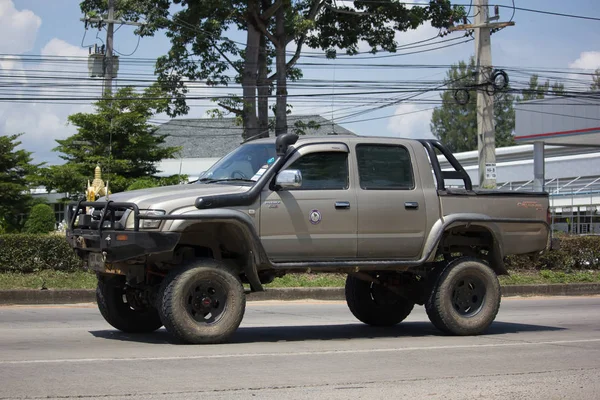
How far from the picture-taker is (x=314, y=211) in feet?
29.2

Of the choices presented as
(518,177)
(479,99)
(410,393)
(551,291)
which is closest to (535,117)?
(479,99)

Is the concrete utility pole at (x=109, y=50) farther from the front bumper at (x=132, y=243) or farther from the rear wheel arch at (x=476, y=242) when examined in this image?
the front bumper at (x=132, y=243)

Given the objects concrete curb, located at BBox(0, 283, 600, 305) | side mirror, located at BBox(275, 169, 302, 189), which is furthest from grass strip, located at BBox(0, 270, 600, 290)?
side mirror, located at BBox(275, 169, 302, 189)

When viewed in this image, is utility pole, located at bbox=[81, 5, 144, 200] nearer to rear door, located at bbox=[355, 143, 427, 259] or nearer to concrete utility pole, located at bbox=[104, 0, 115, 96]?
concrete utility pole, located at bbox=[104, 0, 115, 96]

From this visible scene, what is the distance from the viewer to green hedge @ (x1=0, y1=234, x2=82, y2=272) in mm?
16406

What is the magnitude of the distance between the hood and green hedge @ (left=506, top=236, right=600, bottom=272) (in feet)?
41.5

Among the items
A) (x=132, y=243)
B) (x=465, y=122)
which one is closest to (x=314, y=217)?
(x=132, y=243)

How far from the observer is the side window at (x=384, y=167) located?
9.35 meters

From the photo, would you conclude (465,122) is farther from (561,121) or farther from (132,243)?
(132,243)

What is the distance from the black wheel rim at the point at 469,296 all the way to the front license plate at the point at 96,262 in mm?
4008

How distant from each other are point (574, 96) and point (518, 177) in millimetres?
16318

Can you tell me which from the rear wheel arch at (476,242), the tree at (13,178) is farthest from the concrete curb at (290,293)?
the tree at (13,178)

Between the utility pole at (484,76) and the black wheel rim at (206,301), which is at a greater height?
the utility pole at (484,76)

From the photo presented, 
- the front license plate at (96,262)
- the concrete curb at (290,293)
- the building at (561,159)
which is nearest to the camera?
the front license plate at (96,262)
